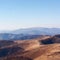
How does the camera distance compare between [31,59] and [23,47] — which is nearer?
[31,59]

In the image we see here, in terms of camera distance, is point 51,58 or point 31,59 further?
point 31,59

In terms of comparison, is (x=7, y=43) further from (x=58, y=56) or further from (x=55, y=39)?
(x=58, y=56)

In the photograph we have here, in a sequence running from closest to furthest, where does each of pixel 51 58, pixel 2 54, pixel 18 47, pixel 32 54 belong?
pixel 51 58
pixel 32 54
pixel 2 54
pixel 18 47

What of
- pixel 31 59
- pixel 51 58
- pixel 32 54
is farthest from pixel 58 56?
pixel 32 54

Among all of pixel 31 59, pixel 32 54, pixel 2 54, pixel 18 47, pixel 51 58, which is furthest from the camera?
pixel 18 47

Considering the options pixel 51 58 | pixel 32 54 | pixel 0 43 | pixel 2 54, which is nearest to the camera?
pixel 51 58

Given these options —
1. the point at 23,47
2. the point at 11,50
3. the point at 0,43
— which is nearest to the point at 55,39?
the point at 23,47
